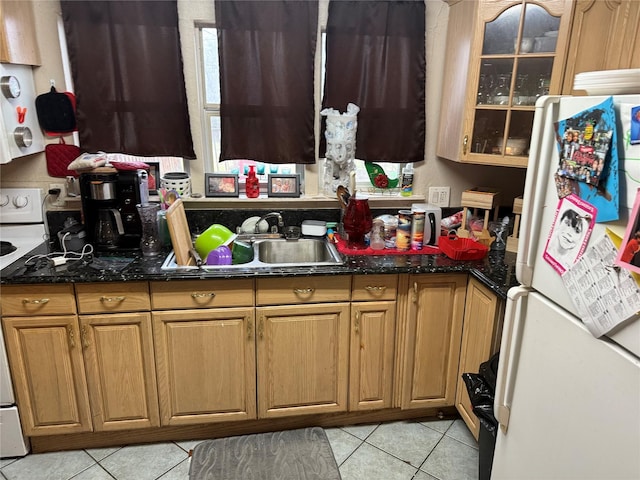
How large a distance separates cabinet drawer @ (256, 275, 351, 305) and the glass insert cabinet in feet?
2.89

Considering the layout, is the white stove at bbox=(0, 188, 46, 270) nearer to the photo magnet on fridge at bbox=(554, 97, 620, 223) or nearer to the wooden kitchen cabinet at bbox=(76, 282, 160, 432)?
the wooden kitchen cabinet at bbox=(76, 282, 160, 432)

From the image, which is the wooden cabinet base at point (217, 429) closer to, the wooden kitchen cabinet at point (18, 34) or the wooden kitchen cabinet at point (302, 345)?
the wooden kitchen cabinet at point (302, 345)

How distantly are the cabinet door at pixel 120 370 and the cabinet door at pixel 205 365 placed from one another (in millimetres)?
48

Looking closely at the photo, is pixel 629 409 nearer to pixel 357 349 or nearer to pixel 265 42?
pixel 357 349

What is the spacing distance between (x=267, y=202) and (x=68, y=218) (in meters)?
1.01

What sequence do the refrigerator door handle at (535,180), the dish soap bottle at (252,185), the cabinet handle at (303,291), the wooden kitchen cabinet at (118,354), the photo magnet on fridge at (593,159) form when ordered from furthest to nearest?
the dish soap bottle at (252,185)
the cabinet handle at (303,291)
the wooden kitchen cabinet at (118,354)
the refrigerator door handle at (535,180)
the photo magnet on fridge at (593,159)

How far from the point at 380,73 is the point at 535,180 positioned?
1.36m

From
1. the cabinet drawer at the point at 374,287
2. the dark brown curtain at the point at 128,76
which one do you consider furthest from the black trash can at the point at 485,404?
the dark brown curtain at the point at 128,76

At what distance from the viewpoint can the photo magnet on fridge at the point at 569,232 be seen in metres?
1.03

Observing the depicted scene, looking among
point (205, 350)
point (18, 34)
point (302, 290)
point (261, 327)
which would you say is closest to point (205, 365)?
point (205, 350)

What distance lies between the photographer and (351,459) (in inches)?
82.5

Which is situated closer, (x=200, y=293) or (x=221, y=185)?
(x=200, y=293)

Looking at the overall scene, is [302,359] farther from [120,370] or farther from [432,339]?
[120,370]

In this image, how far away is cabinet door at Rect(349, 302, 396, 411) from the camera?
212 centimetres
